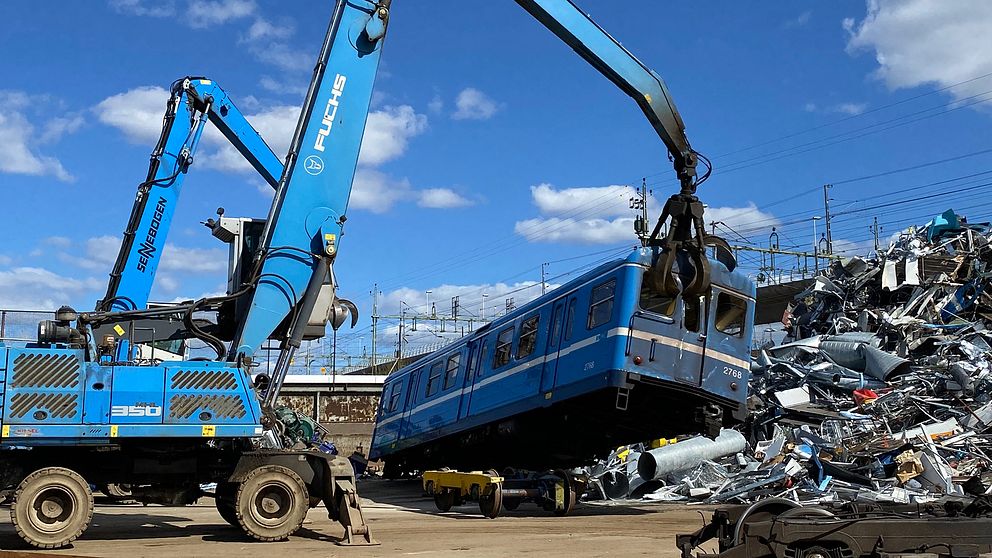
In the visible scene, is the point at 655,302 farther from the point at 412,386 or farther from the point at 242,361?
the point at 412,386

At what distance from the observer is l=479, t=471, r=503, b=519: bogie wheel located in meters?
15.6

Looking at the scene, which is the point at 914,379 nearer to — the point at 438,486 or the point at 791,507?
the point at 438,486

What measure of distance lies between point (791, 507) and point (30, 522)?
8385mm

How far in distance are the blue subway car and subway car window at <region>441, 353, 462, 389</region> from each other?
3.66 ft

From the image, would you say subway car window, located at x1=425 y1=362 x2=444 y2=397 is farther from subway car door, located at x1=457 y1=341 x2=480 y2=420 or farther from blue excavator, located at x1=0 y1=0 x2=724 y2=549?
blue excavator, located at x1=0 y1=0 x2=724 y2=549

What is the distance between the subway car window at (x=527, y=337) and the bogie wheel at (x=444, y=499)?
8.84ft

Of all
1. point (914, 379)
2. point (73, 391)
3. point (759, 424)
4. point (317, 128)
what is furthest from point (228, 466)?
point (914, 379)

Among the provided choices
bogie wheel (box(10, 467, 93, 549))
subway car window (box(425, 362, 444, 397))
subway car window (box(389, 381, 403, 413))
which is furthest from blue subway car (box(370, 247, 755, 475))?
bogie wheel (box(10, 467, 93, 549))

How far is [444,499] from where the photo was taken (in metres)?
17.6

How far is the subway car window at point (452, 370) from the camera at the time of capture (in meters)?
20.9

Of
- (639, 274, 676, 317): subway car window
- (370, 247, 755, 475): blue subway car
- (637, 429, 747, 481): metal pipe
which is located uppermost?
(639, 274, 676, 317): subway car window

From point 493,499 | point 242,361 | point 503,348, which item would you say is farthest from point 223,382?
point 503,348

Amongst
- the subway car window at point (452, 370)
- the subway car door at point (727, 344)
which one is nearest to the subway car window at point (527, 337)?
the subway car door at point (727, 344)

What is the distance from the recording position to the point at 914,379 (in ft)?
68.4
